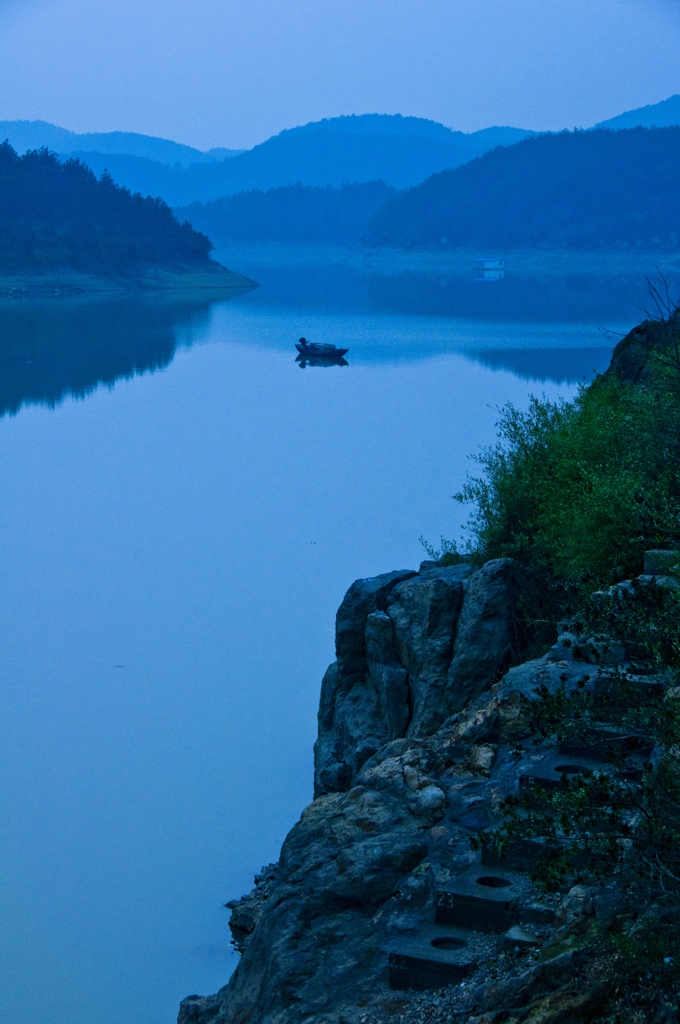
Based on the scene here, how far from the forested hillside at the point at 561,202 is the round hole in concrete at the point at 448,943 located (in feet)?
509

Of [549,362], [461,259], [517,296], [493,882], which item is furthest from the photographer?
[461,259]

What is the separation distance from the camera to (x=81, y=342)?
61562 millimetres

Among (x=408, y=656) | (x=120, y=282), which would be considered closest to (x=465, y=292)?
(x=120, y=282)

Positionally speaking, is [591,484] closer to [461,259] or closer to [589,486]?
[589,486]

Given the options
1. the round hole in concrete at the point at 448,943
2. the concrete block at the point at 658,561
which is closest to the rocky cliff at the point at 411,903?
the round hole in concrete at the point at 448,943

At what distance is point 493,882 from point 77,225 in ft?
363

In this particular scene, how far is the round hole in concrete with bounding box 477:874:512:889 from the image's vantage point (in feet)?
21.7

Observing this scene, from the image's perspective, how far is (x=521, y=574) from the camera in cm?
1262

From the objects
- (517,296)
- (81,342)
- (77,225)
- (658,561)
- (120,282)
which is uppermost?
(77,225)

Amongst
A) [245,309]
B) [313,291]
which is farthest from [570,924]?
[313,291]

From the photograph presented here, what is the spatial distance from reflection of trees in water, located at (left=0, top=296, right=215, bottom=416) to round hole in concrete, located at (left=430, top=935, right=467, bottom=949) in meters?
37.6

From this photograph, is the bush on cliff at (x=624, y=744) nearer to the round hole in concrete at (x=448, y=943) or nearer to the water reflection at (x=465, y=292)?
the round hole in concrete at (x=448, y=943)

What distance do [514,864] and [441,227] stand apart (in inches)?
6991

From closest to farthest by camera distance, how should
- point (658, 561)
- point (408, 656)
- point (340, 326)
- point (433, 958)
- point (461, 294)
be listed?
point (433, 958), point (658, 561), point (408, 656), point (340, 326), point (461, 294)
